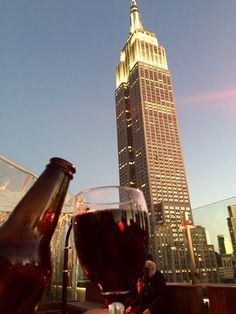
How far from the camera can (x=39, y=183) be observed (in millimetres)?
480

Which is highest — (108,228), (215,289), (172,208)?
(172,208)

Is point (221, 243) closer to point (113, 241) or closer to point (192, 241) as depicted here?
point (192, 241)

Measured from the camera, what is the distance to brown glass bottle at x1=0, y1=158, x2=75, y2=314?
0.39m

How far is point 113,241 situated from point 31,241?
132 mm

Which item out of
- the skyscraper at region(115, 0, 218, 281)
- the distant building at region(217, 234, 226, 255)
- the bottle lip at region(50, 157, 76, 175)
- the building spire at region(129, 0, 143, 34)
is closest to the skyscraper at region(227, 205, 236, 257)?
the distant building at region(217, 234, 226, 255)

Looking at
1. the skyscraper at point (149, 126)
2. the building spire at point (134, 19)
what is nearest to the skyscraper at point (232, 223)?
the skyscraper at point (149, 126)

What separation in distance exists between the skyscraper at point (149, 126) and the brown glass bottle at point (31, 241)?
194ft

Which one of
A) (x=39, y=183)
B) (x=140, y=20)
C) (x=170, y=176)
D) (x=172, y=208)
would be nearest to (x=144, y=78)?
(x=140, y=20)

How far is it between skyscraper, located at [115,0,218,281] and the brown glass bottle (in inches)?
2325

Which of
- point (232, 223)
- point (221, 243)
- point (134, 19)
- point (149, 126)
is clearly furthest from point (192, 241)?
point (134, 19)

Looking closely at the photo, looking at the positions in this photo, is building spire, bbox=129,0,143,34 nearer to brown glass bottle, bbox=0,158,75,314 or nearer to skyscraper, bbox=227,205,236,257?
skyscraper, bbox=227,205,236,257

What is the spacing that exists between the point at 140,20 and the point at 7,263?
88590 mm

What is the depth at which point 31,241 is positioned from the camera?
1.44 feet

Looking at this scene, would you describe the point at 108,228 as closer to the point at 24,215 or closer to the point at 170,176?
the point at 24,215
